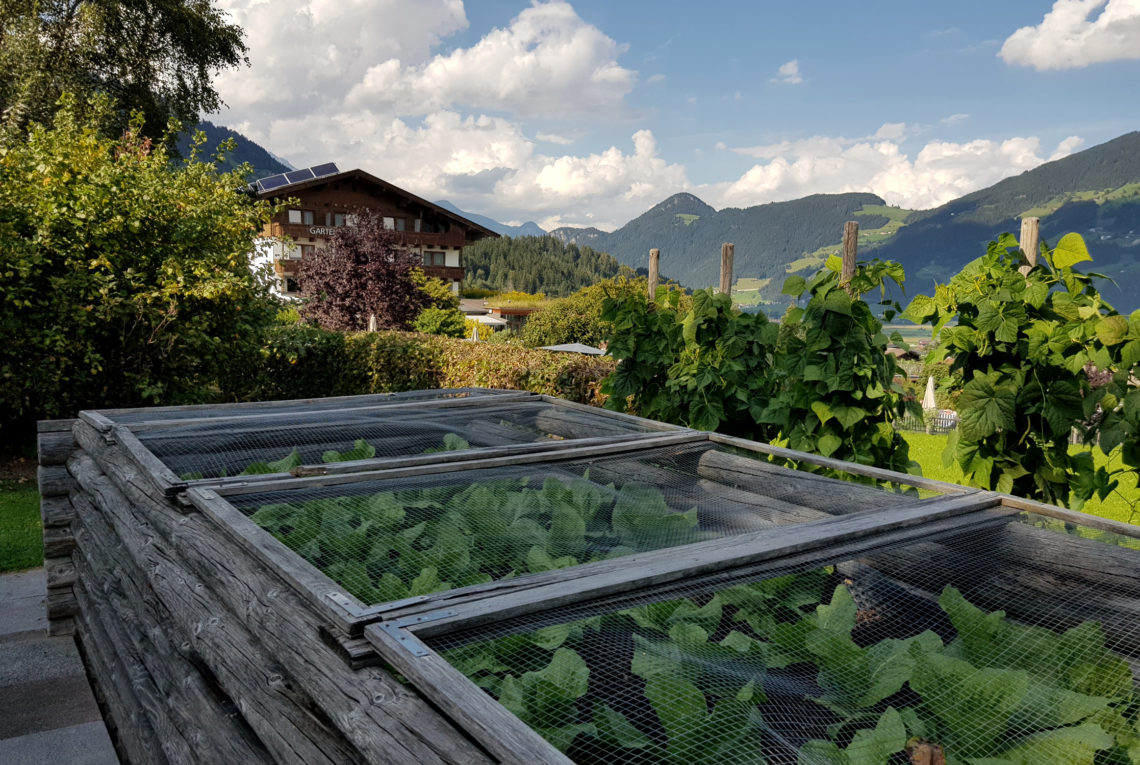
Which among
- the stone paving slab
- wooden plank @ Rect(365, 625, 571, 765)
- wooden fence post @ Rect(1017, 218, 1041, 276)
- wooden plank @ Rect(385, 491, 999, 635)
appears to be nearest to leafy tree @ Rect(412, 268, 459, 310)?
the stone paving slab

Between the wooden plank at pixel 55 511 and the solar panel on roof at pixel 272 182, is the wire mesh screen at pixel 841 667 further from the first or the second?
the solar panel on roof at pixel 272 182

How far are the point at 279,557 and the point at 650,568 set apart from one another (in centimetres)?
72

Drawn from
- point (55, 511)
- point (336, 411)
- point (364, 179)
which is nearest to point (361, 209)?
point (364, 179)

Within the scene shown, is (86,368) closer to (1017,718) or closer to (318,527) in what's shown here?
(318,527)

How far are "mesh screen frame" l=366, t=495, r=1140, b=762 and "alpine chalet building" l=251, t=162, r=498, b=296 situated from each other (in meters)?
37.5

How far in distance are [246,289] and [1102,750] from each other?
8028 mm

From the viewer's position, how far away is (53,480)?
3902 millimetres

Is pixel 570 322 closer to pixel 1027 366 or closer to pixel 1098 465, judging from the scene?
pixel 1098 465

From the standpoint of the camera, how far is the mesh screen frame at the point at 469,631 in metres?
0.98

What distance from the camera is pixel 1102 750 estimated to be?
111 cm

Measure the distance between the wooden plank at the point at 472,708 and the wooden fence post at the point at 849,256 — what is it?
2.89m

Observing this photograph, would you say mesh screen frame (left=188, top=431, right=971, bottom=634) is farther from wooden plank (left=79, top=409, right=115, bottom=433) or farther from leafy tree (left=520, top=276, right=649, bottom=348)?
leafy tree (left=520, top=276, right=649, bottom=348)

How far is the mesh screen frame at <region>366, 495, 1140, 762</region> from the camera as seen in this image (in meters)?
0.98

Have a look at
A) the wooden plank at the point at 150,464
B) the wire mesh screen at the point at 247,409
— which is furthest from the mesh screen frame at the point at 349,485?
the wire mesh screen at the point at 247,409
